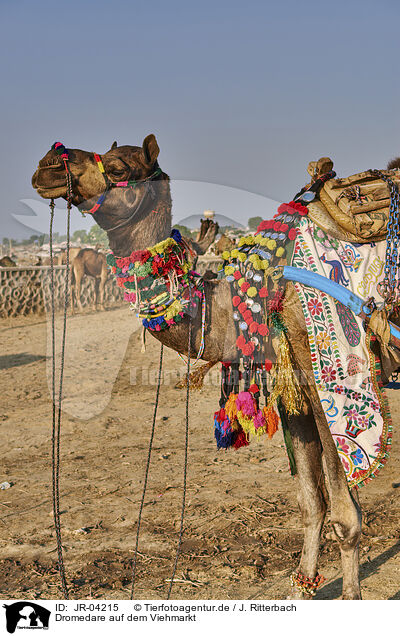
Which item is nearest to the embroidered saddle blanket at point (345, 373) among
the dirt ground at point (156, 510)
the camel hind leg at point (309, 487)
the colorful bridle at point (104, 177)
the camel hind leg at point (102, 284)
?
the camel hind leg at point (309, 487)

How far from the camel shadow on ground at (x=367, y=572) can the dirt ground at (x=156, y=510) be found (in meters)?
0.01

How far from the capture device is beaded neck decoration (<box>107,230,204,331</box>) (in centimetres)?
328

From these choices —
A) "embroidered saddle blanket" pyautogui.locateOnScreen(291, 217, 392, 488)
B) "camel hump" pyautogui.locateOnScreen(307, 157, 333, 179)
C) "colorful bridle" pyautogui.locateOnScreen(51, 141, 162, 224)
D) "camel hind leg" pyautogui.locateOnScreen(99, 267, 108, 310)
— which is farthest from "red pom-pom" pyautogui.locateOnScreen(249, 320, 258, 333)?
"camel hind leg" pyautogui.locateOnScreen(99, 267, 108, 310)

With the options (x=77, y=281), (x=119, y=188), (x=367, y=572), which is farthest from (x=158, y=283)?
(x=77, y=281)

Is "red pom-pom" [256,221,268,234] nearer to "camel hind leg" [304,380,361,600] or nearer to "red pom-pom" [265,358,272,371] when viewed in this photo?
"red pom-pom" [265,358,272,371]

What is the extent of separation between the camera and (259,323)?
3.46 metres

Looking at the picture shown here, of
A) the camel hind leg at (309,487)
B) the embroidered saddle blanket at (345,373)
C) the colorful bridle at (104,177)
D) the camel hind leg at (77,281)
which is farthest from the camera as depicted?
the camel hind leg at (77,281)

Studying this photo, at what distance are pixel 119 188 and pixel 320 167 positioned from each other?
1344 mm

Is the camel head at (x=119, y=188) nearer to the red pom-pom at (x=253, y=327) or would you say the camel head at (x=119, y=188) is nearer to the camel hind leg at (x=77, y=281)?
the red pom-pom at (x=253, y=327)

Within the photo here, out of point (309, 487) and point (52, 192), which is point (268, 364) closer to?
point (309, 487)

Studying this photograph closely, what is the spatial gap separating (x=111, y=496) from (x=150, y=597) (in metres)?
1.67

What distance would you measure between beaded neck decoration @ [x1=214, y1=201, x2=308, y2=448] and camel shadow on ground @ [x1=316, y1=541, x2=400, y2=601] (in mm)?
1166

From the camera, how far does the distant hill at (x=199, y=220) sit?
4070 millimetres

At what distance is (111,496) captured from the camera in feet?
17.7
